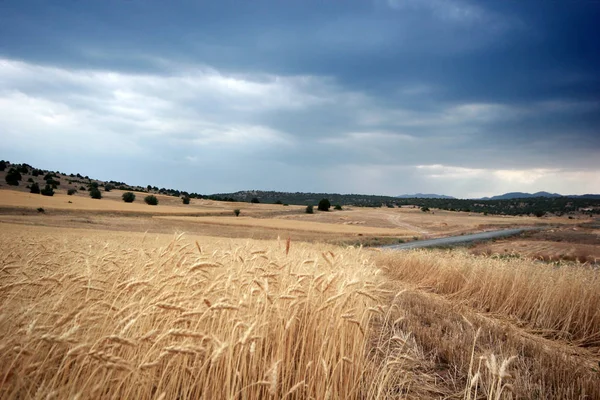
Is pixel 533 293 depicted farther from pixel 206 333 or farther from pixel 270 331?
pixel 206 333

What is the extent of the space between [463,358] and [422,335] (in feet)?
3.06

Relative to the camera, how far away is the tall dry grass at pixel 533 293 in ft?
24.3

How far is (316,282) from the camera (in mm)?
3912

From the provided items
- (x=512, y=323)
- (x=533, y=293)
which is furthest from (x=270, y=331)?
(x=533, y=293)

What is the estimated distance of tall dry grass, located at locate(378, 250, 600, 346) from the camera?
741cm

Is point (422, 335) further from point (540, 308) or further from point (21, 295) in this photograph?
point (21, 295)

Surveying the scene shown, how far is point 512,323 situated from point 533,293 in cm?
90

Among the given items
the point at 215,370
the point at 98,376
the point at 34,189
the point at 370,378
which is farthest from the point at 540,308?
the point at 34,189

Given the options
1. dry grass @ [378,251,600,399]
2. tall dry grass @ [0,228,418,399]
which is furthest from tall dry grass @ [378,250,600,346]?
tall dry grass @ [0,228,418,399]

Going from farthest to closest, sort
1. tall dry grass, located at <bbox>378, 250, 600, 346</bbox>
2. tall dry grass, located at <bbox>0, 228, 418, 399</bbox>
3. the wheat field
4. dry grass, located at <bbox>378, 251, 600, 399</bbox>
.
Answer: tall dry grass, located at <bbox>378, 250, 600, 346</bbox> → dry grass, located at <bbox>378, 251, 600, 399</bbox> → tall dry grass, located at <bbox>0, 228, 418, 399</bbox> → the wheat field

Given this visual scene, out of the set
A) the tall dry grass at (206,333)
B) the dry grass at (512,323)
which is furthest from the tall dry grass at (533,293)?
the tall dry grass at (206,333)

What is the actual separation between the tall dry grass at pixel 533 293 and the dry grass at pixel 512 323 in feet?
0.06

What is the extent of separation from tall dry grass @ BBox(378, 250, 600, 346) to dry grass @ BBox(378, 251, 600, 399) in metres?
0.02

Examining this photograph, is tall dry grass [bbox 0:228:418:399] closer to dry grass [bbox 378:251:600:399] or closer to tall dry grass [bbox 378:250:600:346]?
dry grass [bbox 378:251:600:399]
